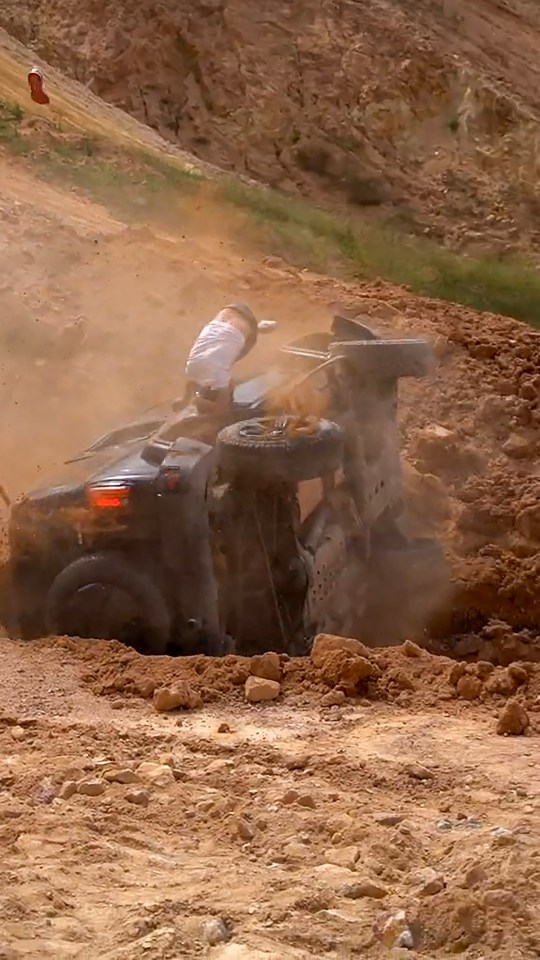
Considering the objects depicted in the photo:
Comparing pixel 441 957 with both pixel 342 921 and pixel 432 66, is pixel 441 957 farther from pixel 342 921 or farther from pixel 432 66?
pixel 432 66

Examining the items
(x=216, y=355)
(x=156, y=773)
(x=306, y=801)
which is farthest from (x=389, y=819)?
(x=216, y=355)

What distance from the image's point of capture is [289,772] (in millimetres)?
4918

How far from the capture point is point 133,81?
76.3 feet

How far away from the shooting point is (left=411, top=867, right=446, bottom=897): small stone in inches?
150

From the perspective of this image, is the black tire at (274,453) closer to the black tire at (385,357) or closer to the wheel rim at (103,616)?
the wheel rim at (103,616)

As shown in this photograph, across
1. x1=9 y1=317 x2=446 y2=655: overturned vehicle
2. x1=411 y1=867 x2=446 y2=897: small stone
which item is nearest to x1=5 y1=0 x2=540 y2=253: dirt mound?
x1=9 y1=317 x2=446 y2=655: overturned vehicle

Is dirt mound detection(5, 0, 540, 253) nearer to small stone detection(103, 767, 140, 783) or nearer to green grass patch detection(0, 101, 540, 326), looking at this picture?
green grass patch detection(0, 101, 540, 326)

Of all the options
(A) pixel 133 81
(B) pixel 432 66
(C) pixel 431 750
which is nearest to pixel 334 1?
(B) pixel 432 66

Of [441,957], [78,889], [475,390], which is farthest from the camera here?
[475,390]

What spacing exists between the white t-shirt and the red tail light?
0.93 meters

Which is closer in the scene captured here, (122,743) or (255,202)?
(122,743)

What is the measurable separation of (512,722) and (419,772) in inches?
26.4

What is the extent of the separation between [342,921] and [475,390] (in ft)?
27.4

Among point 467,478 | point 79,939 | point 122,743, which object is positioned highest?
point 79,939
